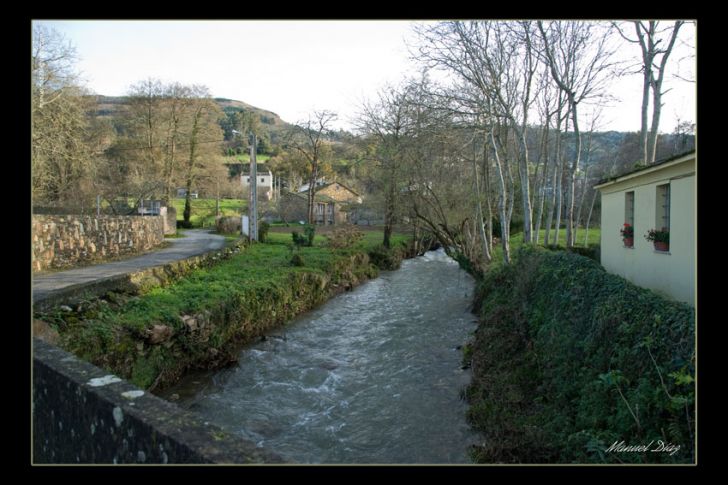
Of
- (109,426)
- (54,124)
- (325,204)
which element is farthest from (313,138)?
(109,426)

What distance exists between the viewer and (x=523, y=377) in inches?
268

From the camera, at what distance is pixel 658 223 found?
8.31 metres

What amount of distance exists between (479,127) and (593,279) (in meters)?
7.89

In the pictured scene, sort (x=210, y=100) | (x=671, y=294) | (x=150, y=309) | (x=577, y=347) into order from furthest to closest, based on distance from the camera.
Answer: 1. (x=210, y=100)
2. (x=150, y=309)
3. (x=671, y=294)
4. (x=577, y=347)

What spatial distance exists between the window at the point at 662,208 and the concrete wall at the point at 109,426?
29.0ft

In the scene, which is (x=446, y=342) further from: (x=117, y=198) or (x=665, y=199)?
(x=117, y=198)

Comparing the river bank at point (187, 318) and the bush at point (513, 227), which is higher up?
the bush at point (513, 227)

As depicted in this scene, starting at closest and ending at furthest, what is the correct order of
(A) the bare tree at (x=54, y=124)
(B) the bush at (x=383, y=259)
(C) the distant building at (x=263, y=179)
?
(A) the bare tree at (x=54, y=124), (B) the bush at (x=383, y=259), (C) the distant building at (x=263, y=179)

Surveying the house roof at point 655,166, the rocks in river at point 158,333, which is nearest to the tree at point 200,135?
the rocks in river at point 158,333

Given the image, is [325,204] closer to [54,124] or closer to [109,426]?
[54,124]

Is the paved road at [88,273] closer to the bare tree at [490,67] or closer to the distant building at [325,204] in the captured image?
the bare tree at [490,67]

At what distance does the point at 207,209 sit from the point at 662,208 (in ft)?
136

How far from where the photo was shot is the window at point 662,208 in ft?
26.8
